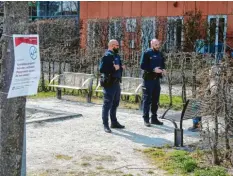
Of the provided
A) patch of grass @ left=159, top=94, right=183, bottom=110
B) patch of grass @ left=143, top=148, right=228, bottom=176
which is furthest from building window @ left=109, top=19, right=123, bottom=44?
patch of grass @ left=143, top=148, right=228, bottom=176

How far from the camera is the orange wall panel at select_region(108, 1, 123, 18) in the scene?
2497 centimetres

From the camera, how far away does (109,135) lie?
857 cm

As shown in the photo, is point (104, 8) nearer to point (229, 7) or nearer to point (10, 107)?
point (229, 7)

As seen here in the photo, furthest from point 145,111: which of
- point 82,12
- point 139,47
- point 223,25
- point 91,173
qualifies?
point 82,12

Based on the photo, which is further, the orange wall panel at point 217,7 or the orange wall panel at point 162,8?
the orange wall panel at point 162,8

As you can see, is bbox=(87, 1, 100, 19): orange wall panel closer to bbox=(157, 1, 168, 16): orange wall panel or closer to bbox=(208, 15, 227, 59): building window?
bbox=(157, 1, 168, 16): orange wall panel

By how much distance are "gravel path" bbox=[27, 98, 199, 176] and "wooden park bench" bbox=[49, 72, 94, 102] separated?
1.96 metres

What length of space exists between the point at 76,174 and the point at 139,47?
12550 mm

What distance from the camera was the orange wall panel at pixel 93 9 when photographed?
26266 millimetres

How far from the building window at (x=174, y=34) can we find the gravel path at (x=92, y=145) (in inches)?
329

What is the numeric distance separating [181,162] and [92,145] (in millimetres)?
1756

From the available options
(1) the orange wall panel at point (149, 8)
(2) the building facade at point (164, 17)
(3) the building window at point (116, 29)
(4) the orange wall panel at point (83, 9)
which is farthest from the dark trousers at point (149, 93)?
(4) the orange wall panel at point (83, 9)

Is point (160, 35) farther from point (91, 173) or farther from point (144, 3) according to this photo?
point (91, 173)

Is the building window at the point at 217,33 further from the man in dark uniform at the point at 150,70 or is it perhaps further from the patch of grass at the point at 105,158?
the patch of grass at the point at 105,158
